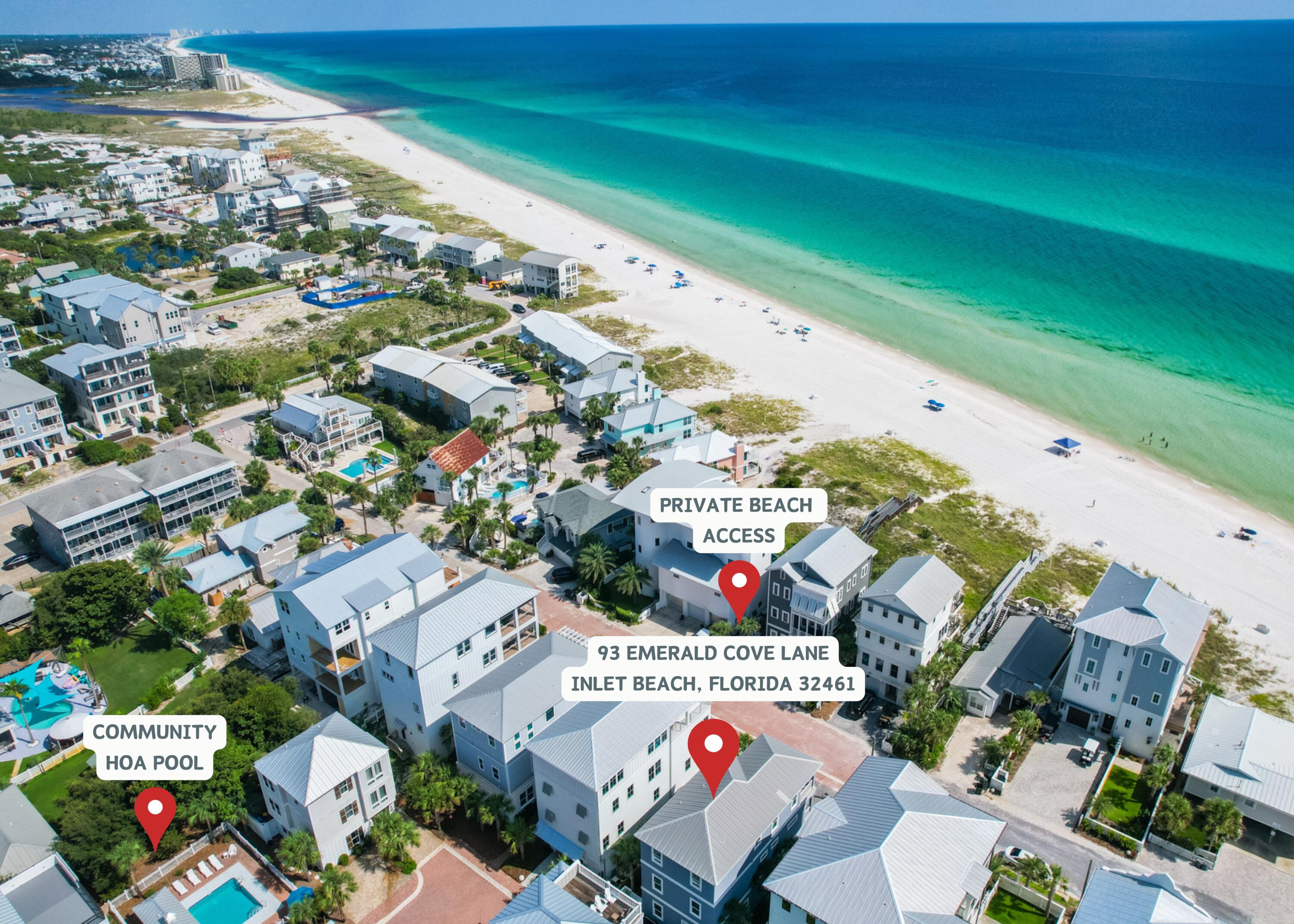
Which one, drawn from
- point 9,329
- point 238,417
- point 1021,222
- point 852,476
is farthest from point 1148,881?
point 1021,222

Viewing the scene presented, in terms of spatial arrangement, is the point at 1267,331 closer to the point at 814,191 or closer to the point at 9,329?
the point at 814,191

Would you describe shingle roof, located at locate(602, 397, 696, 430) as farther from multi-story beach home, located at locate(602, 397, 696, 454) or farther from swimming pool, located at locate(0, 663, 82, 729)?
swimming pool, located at locate(0, 663, 82, 729)

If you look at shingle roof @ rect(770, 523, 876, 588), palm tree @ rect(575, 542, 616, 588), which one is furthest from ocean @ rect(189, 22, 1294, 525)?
palm tree @ rect(575, 542, 616, 588)

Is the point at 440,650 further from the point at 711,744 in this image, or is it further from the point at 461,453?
the point at 461,453

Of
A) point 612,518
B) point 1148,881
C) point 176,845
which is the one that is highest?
point 1148,881

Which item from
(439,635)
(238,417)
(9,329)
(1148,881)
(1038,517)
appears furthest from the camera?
(9,329)

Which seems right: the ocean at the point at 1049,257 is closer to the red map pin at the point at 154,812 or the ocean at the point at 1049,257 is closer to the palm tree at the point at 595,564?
the palm tree at the point at 595,564
